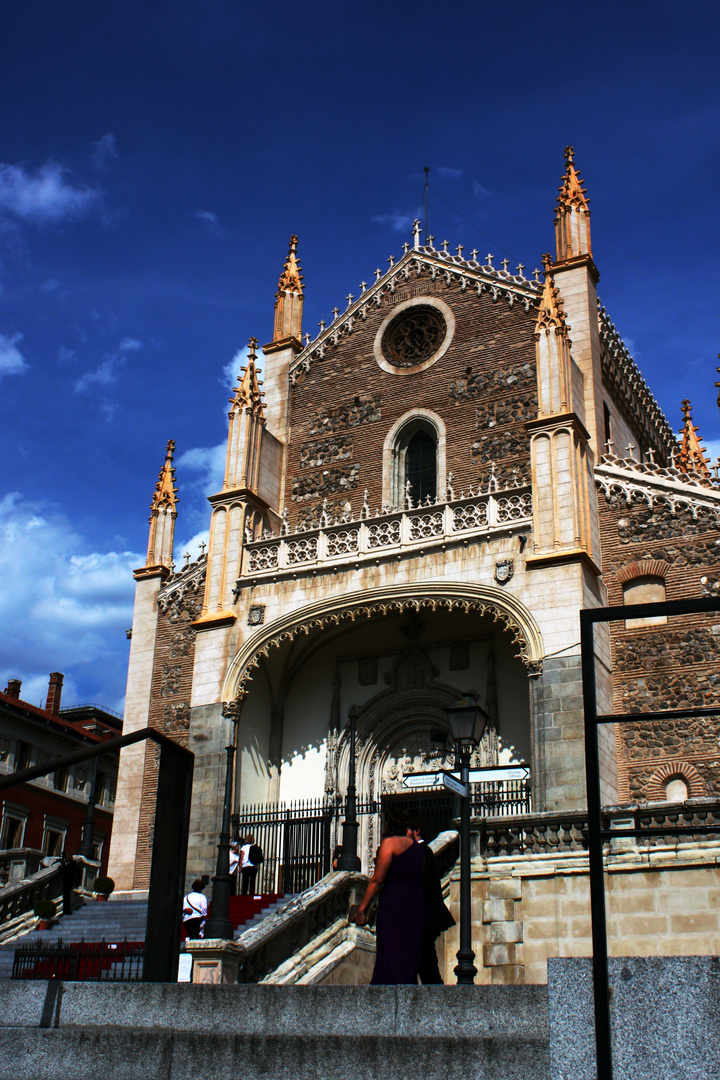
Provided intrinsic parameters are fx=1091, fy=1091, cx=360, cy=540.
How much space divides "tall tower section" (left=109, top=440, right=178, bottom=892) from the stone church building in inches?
2.1

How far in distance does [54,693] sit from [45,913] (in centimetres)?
3065

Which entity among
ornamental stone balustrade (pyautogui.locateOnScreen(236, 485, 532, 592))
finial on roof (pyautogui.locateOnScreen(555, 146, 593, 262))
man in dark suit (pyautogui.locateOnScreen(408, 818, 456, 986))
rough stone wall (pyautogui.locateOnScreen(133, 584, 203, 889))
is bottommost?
man in dark suit (pyautogui.locateOnScreen(408, 818, 456, 986))

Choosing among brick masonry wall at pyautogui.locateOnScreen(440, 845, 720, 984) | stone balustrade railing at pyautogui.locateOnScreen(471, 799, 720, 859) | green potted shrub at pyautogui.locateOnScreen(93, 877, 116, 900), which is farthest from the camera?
green potted shrub at pyautogui.locateOnScreen(93, 877, 116, 900)

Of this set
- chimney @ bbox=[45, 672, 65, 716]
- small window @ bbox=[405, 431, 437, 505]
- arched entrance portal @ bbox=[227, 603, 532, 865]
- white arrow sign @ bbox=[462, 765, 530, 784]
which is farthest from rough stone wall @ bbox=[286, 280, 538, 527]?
chimney @ bbox=[45, 672, 65, 716]

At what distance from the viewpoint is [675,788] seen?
18.4 meters

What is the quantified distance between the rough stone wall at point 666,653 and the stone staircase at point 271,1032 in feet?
43.8

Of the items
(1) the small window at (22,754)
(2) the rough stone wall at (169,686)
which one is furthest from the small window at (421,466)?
(1) the small window at (22,754)

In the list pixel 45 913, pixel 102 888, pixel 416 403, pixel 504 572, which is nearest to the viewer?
pixel 45 913

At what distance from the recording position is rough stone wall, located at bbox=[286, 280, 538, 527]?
23141 mm

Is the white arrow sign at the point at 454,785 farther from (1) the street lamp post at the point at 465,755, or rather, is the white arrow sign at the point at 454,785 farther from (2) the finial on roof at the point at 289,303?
(2) the finial on roof at the point at 289,303

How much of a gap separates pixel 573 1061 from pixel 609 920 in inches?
362

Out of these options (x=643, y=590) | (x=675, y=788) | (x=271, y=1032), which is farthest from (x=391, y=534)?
(x=271, y=1032)

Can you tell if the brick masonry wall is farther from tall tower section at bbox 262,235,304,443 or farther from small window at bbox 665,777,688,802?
tall tower section at bbox 262,235,304,443

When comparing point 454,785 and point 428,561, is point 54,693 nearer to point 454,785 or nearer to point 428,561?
point 428,561
